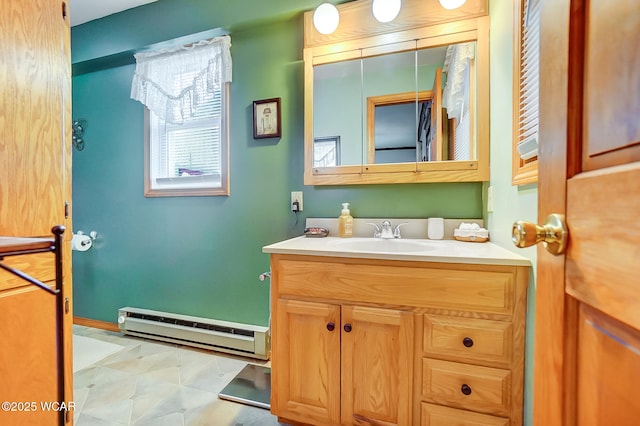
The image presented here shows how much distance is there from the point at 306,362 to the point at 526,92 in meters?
1.35

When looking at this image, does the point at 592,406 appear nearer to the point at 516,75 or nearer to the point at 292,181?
the point at 516,75

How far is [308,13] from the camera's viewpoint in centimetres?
174

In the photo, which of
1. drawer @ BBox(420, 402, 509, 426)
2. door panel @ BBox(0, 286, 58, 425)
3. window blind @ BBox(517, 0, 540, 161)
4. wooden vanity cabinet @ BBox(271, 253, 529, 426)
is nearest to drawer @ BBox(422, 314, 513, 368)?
wooden vanity cabinet @ BBox(271, 253, 529, 426)

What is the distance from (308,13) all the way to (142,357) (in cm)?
249

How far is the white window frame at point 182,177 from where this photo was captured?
2.03 meters

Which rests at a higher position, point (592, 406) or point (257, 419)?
point (592, 406)

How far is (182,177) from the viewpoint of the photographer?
220 centimetres

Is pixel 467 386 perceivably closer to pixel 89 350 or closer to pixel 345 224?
pixel 345 224

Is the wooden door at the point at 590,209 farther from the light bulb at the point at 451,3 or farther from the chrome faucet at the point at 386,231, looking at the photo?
the light bulb at the point at 451,3

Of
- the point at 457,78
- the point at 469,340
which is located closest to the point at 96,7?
the point at 457,78

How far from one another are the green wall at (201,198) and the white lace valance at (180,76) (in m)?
0.10

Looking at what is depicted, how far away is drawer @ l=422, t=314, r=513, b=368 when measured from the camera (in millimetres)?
1000

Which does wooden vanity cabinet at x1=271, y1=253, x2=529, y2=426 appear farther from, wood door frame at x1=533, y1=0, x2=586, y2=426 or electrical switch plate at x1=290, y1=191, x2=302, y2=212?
electrical switch plate at x1=290, y1=191, x2=302, y2=212

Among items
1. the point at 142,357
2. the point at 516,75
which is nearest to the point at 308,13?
the point at 516,75
